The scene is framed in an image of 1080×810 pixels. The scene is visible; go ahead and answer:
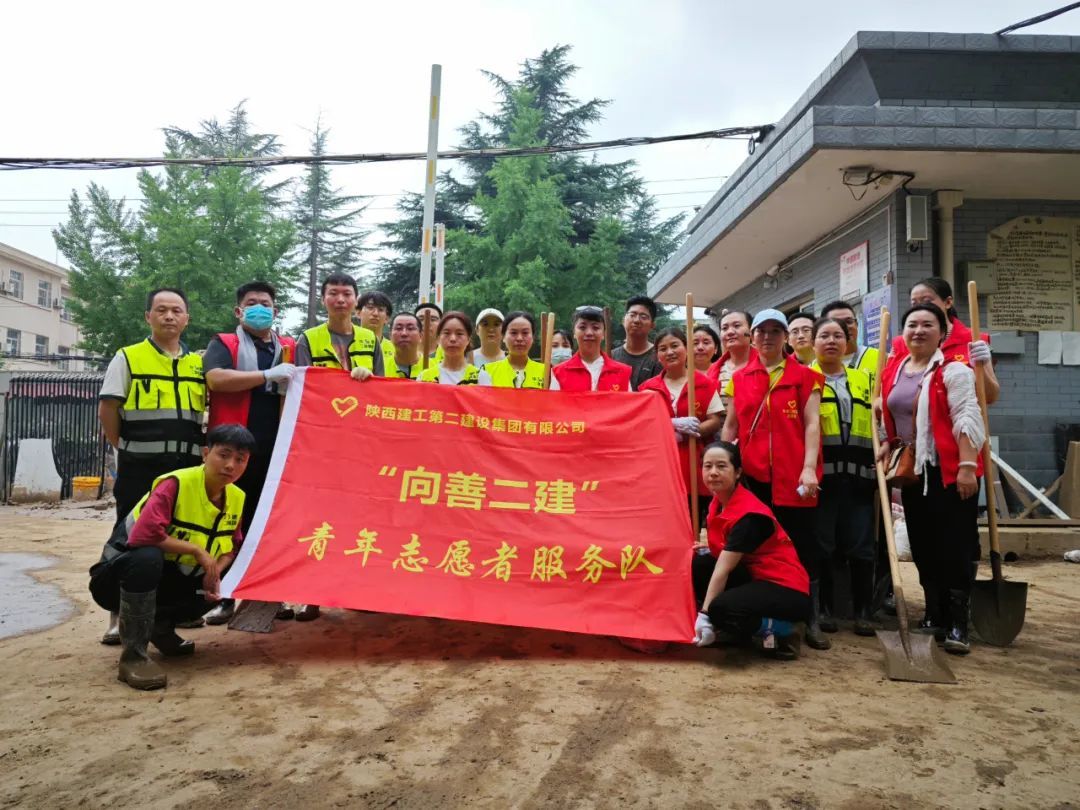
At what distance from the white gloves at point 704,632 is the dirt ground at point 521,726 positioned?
2.7 inches

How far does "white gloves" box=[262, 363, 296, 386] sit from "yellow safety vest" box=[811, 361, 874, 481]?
2.68 metres

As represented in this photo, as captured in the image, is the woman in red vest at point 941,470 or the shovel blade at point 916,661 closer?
the shovel blade at point 916,661

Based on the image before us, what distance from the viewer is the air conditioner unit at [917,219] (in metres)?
6.33

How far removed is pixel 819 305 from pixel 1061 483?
303 centimetres

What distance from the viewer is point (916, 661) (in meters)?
2.97

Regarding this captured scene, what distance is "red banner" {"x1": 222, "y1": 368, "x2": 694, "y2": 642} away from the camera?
3191mm

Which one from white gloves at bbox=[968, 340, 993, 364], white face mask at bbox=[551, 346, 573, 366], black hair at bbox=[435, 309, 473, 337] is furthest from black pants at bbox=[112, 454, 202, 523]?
white gloves at bbox=[968, 340, 993, 364]

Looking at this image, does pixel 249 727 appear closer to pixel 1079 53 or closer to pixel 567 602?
pixel 567 602

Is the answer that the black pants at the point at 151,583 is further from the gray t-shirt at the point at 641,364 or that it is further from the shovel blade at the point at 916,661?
the shovel blade at the point at 916,661

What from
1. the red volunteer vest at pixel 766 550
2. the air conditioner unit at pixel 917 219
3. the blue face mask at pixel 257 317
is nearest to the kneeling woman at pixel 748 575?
the red volunteer vest at pixel 766 550

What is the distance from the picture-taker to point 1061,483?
21.1 feet

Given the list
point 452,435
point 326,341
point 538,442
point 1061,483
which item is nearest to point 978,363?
point 538,442

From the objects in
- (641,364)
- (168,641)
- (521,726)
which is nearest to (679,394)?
(641,364)

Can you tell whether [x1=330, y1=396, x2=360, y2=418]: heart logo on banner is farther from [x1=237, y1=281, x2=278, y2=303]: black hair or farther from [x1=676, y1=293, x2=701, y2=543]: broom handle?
[x1=676, y1=293, x2=701, y2=543]: broom handle
